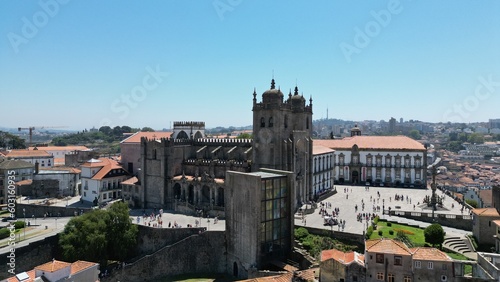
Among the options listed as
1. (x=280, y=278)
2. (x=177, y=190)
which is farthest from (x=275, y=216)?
(x=177, y=190)

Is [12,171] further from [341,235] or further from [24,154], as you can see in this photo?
[341,235]

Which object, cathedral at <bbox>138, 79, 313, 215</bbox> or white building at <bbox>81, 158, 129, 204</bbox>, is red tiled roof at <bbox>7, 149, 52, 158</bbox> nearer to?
white building at <bbox>81, 158, 129, 204</bbox>

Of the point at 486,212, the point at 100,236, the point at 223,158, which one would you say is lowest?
the point at 100,236

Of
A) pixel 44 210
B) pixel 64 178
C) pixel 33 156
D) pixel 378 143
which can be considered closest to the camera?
pixel 44 210

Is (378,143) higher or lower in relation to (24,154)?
higher

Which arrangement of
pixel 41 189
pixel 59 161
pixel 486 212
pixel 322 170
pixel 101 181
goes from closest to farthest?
pixel 486 212, pixel 101 181, pixel 322 170, pixel 41 189, pixel 59 161

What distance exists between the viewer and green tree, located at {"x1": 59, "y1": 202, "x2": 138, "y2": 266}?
1624 inches

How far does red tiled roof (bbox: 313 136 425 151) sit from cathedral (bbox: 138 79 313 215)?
67.4 feet

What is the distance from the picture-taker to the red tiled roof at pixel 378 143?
74625 mm

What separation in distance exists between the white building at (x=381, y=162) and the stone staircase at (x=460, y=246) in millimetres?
33842

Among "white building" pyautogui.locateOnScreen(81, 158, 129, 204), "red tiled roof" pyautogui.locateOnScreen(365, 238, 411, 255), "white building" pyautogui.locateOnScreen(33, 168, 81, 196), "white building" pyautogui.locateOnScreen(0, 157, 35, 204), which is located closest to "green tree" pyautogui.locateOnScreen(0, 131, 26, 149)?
"white building" pyautogui.locateOnScreen(0, 157, 35, 204)

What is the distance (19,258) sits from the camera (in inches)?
1645

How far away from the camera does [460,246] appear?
38594 millimetres

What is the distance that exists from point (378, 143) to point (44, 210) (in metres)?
60.9
